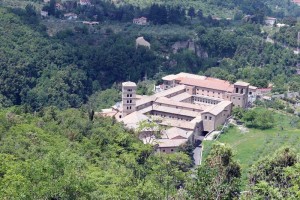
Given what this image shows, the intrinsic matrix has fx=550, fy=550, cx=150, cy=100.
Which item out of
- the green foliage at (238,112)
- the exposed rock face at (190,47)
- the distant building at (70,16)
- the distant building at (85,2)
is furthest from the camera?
the distant building at (85,2)

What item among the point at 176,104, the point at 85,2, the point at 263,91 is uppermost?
the point at 85,2

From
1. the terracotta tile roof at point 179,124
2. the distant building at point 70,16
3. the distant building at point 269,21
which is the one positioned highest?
the distant building at point 70,16

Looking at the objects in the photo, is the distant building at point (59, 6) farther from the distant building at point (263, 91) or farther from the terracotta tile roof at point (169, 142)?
the terracotta tile roof at point (169, 142)

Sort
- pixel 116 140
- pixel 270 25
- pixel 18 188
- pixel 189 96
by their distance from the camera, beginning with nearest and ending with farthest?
pixel 18 188 → pixel 116 140 → pixel 189 96 → pixel 270 25

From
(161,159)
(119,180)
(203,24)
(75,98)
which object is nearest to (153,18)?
(203,24)

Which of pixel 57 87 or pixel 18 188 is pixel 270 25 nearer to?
pixel 57 87

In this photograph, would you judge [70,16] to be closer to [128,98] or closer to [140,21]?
[140,21]

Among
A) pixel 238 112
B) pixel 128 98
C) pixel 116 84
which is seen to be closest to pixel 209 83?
pixel 238 112

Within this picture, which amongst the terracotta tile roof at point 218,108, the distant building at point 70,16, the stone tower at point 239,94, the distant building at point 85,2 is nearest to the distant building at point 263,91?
the stone tower at point 239,94
